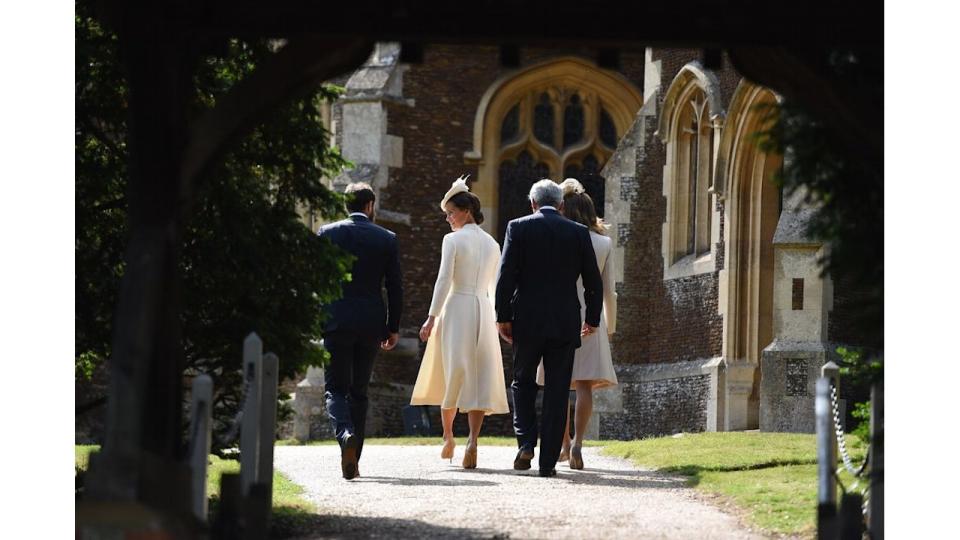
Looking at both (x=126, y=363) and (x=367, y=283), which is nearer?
(x=126, y=363)

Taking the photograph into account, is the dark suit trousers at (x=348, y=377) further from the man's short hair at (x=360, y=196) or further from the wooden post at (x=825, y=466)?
the wooden post at (x=825, y=466)

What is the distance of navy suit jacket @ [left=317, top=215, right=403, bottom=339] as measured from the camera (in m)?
12.7

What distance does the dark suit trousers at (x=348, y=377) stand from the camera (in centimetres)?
1257

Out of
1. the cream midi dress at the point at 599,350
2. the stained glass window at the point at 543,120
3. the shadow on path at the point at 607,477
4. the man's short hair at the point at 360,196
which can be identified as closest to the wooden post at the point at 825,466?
the shadow on path at the point at 607,477

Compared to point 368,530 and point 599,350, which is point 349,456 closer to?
point 599,350

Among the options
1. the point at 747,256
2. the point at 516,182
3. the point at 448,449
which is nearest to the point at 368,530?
the point at 448,449

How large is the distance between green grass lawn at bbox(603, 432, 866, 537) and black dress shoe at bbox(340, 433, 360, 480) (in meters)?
2.40

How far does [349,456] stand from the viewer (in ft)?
41.1

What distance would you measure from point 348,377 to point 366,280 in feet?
2.46

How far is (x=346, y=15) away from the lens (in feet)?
26.4

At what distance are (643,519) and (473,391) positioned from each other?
398 cm

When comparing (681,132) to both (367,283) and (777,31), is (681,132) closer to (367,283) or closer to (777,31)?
(367,283)

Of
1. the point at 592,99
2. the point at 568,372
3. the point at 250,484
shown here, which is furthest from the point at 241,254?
the point at 592,99

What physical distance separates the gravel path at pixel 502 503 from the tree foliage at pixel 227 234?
3.70 feet
